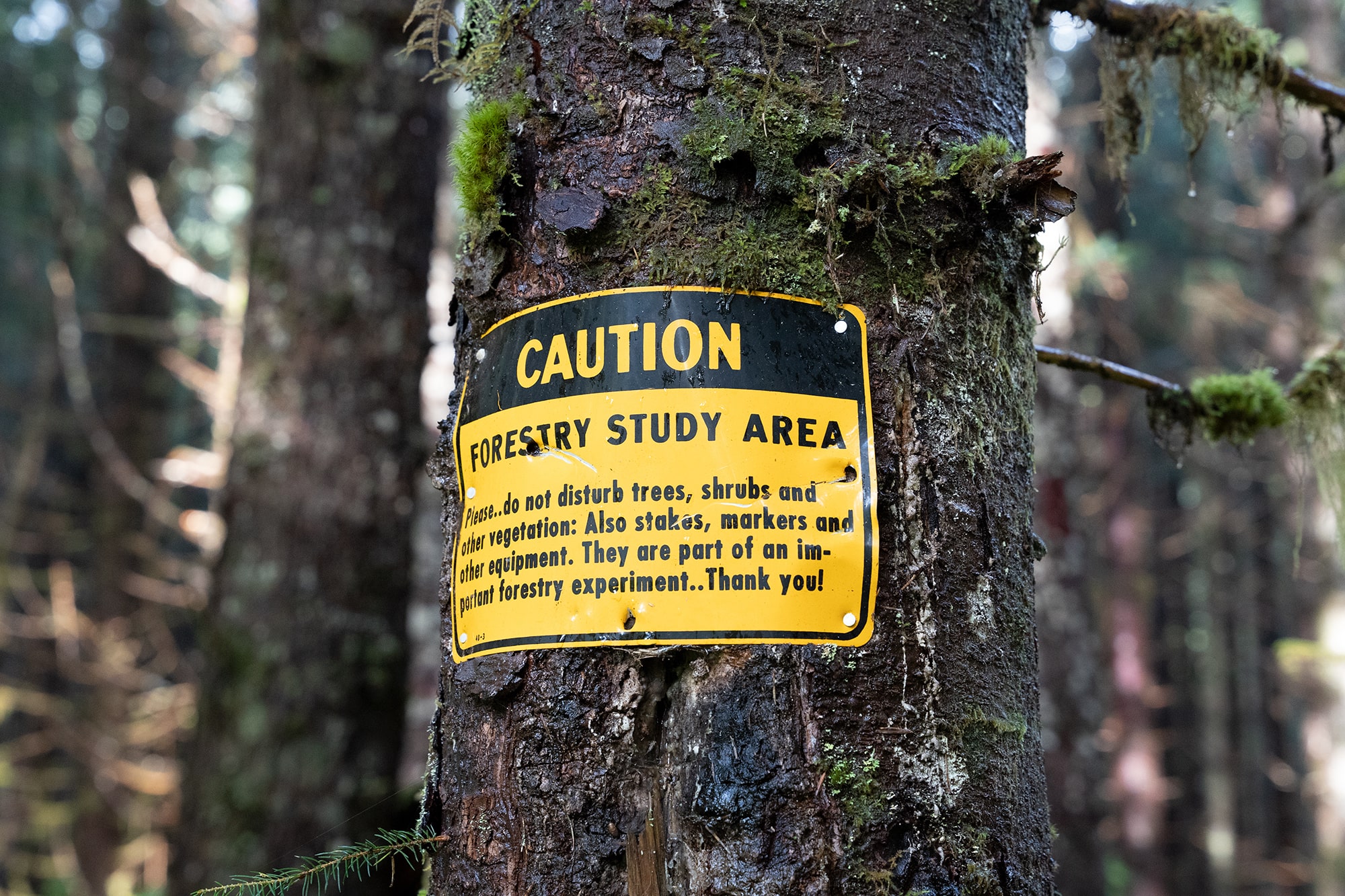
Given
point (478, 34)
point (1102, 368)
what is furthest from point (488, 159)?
point (1102, 368)

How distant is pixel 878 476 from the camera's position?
1.19 m

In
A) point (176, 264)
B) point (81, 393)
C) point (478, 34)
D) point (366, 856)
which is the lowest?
point (366, 856)

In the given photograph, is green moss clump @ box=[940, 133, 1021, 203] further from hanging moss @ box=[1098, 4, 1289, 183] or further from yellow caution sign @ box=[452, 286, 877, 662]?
hanging moss @ box=[1098, 4, 1289, 183]

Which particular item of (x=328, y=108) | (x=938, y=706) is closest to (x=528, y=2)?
(x=938, y=706)

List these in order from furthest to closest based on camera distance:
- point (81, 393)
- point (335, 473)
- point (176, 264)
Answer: point (81, 393)
point (176, 264)
point (335, 473)

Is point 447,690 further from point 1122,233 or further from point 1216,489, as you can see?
point 1216,489

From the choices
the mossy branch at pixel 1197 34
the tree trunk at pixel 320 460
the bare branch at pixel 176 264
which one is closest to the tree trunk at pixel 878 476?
the mossy branch at pixel 1197 34

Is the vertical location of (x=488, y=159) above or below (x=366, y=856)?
above

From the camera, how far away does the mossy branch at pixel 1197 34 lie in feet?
6.19

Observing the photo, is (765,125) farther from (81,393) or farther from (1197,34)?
(81,393)

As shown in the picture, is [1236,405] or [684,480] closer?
[684,480]

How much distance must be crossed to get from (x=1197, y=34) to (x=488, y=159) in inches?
60.6

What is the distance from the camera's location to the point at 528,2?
4.52 feet

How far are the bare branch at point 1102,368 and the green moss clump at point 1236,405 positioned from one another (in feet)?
0.30
